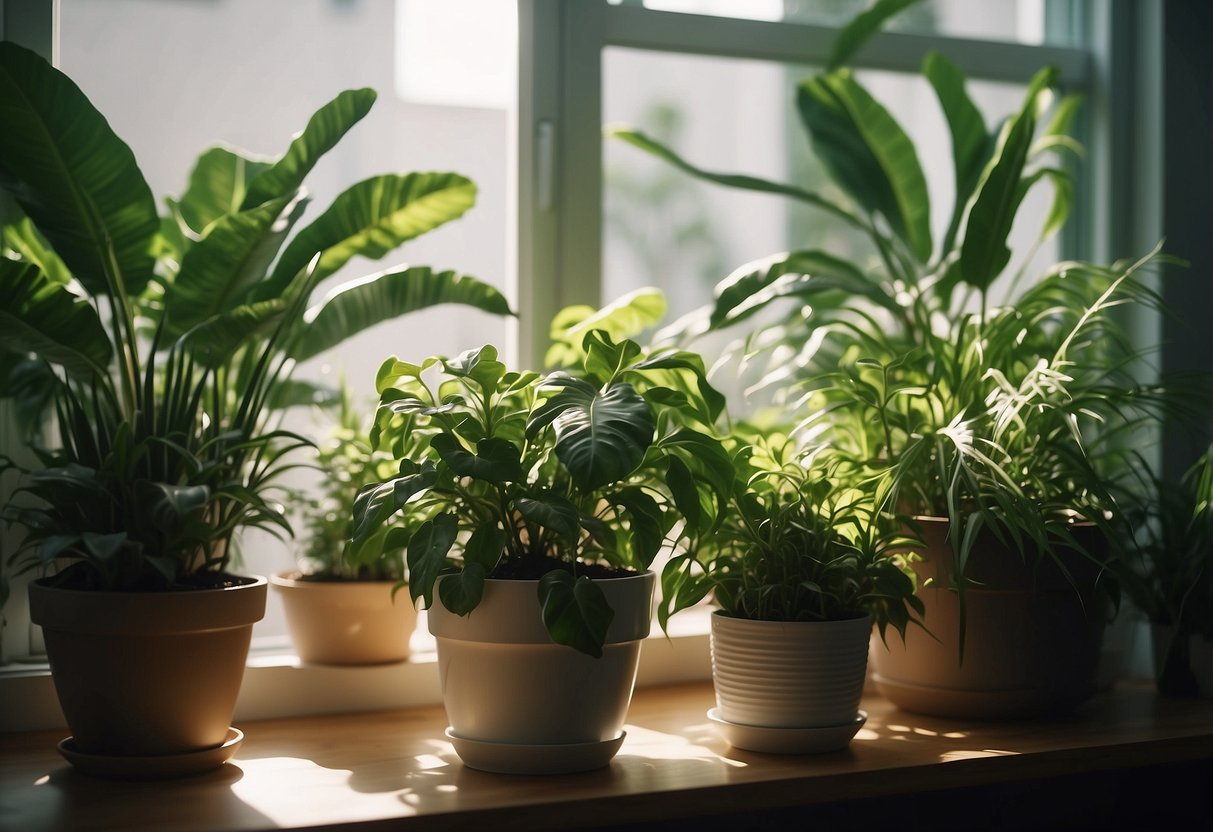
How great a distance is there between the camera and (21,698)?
4.61 ft

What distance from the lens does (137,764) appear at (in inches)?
46.3

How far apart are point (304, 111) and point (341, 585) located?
764mm

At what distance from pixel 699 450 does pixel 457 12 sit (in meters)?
0.95

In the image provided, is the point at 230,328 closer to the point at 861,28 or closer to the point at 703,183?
the point at 703,183

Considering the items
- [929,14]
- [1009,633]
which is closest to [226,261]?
[1009,633]

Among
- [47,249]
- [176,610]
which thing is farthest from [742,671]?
[47,249]

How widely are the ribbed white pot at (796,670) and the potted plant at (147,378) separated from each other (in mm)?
590

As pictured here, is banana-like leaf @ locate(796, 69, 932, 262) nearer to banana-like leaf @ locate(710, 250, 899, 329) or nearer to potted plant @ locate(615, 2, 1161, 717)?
potted plant @ locate(615, 2, 1161, 717)

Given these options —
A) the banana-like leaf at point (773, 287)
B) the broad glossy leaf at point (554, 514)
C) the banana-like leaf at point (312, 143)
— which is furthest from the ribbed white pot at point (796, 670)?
the banana-like leaf at point (312, 143)

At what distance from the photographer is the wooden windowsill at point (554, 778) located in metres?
1.07

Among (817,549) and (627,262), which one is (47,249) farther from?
(817,549)

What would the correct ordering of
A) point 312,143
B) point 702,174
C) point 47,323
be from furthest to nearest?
1. point 702,174
2. point 312,143
3. point 47,323

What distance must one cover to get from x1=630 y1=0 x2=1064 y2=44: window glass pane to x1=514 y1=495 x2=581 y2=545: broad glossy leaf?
1039 millimetres

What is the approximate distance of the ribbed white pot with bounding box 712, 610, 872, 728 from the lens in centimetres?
125
